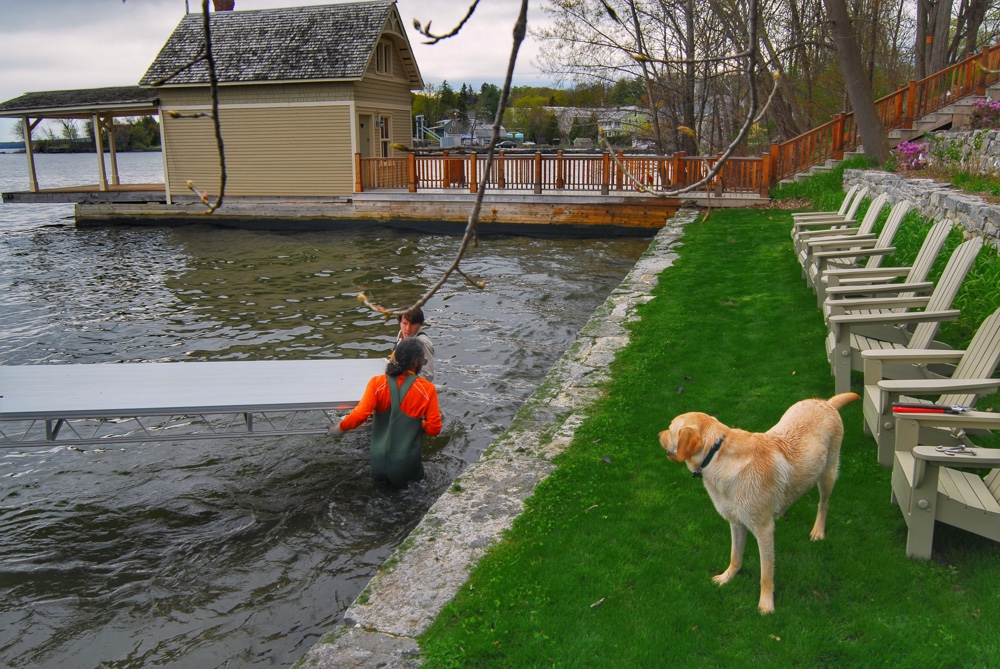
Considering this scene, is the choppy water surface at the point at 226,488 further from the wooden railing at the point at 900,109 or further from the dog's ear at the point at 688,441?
the wooden railing at the point at 900,109

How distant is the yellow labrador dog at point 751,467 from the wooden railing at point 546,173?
17130mm

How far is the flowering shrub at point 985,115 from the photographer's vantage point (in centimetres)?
1316

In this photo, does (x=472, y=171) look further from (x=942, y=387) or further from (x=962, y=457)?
(x=962, y=457)

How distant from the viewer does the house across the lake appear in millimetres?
25422

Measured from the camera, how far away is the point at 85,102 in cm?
2730

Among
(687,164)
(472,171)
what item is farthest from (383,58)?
A: (687,164)

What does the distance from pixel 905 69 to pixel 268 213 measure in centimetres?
2979

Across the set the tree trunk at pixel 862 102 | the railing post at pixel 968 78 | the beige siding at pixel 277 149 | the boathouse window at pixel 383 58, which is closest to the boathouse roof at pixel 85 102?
the beige siding at pixel 277 149

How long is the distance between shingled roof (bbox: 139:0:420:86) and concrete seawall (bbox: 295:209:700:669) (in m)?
20.5

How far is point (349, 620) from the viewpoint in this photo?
12.8ft

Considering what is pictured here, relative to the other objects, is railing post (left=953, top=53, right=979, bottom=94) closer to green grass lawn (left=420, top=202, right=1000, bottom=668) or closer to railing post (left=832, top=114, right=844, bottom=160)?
railing post (left=832, top=114, right=844, bottom=160)

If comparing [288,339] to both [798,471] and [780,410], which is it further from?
[798,471]

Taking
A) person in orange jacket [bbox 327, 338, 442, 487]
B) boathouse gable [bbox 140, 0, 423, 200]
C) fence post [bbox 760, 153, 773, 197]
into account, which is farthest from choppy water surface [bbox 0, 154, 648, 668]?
boathouse gable [bbox 140, 0, 423, 200]

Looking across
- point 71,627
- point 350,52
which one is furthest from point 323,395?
point 350,52
